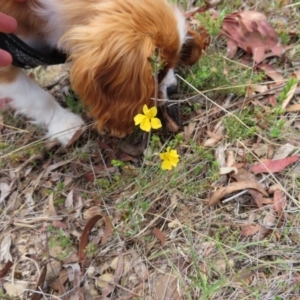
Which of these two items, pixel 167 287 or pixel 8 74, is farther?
pixel 8 74

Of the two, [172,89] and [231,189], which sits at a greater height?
[172,89]

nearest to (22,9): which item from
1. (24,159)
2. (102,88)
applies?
(102,88)

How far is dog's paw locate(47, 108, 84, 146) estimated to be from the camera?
245 cm

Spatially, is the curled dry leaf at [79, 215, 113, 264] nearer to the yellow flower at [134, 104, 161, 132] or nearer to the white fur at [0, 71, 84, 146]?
the yellow flower at [134, 104, 161, 132]

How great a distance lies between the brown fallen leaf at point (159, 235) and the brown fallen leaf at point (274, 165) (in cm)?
49

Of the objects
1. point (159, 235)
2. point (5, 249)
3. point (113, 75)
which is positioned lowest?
point (5, 249)

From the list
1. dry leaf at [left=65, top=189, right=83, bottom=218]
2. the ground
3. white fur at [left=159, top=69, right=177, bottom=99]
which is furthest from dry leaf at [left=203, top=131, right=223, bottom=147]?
dry leaf at [left=65, top=189, right=83, bottom=218]

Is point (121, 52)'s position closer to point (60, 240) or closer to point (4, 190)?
point (60, 240)

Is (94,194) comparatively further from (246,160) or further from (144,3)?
(144,3)

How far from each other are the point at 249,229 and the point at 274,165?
1.05ft

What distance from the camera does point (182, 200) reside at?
80.5 inches

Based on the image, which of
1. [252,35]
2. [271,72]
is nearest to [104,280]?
[271,72]

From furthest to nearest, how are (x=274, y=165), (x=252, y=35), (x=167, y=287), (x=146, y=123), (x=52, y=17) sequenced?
1. (x=252, y=35)
2. (x=52, y=17)
3. (x=274, y=165)
4. (x=167, y=287)
5. (x=146, y=123)

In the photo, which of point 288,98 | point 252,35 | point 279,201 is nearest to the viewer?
point 279,201
